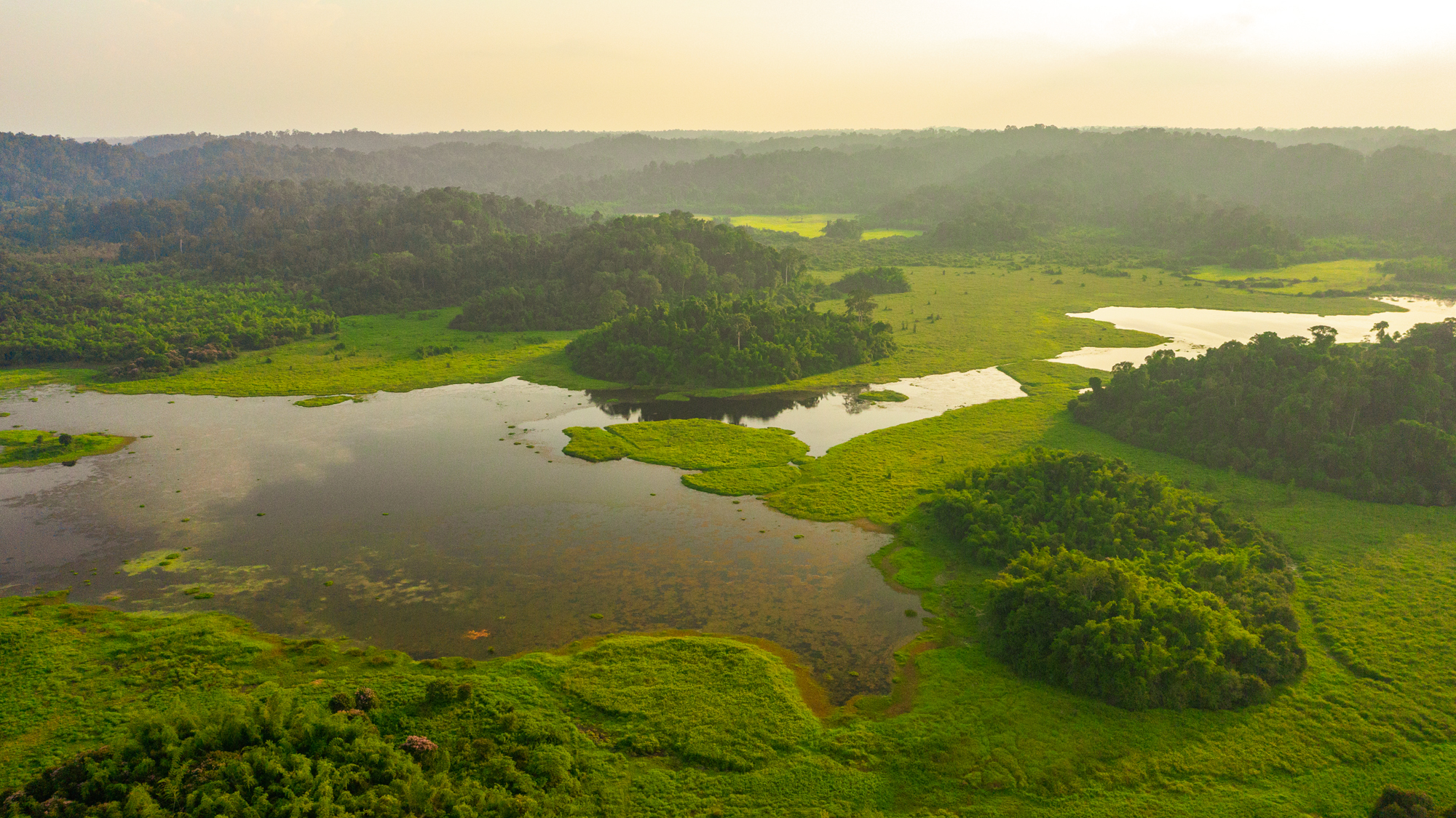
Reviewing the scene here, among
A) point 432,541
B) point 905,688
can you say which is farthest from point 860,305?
point 905,688

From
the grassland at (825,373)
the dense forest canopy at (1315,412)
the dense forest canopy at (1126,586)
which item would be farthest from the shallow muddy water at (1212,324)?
the dense forest canopy at (1126,586)

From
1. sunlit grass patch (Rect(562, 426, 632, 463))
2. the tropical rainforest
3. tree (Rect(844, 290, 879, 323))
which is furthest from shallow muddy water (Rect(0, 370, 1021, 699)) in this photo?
tree (Rect(844, 290, 879, 323))

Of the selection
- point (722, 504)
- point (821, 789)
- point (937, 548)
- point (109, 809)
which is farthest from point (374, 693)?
point (937, 548)

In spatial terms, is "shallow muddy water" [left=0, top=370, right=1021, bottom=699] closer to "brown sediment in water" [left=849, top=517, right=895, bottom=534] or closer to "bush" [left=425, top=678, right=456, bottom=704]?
"brown sediment in water" [left=849, top=517, right=895, bottom=534]

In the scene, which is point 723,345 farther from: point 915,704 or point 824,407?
point 915,704

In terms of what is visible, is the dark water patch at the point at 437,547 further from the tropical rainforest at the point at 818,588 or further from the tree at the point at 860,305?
the tree at the point at 860,305
